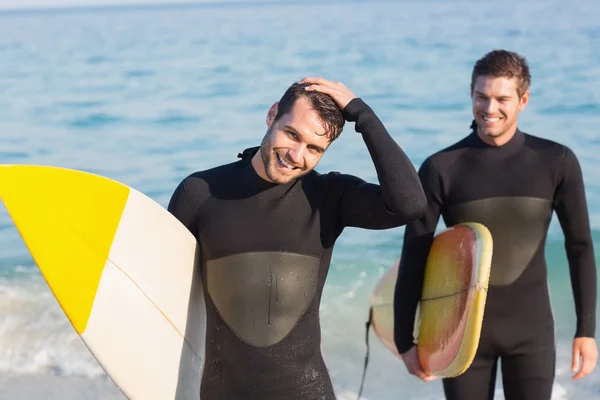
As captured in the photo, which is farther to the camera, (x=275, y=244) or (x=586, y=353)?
(x=586, y=353)

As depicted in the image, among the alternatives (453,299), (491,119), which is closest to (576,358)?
(453,299)

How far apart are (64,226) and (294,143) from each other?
0.74m

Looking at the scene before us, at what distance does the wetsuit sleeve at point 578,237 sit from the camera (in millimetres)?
3229

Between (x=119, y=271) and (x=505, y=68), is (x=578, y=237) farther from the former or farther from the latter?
(x=119, y=271)

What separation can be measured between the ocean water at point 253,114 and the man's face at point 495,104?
2345 mm

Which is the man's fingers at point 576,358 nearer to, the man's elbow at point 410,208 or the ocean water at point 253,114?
the man's elbow at point 410,208

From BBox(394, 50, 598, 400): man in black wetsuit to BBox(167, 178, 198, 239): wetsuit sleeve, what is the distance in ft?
3.43

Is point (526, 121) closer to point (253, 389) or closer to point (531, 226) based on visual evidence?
point (531, 226)

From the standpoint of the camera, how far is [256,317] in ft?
8.08

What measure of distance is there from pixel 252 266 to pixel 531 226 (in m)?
1.26

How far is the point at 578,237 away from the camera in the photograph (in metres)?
3.24

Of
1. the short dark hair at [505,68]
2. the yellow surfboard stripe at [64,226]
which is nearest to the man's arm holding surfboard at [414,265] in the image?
the short dark hair at [505,68]

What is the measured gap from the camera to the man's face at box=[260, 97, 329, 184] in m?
2.34

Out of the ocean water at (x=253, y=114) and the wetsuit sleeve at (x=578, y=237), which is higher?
the wetsuit sleeve at (x=578, y=237)
